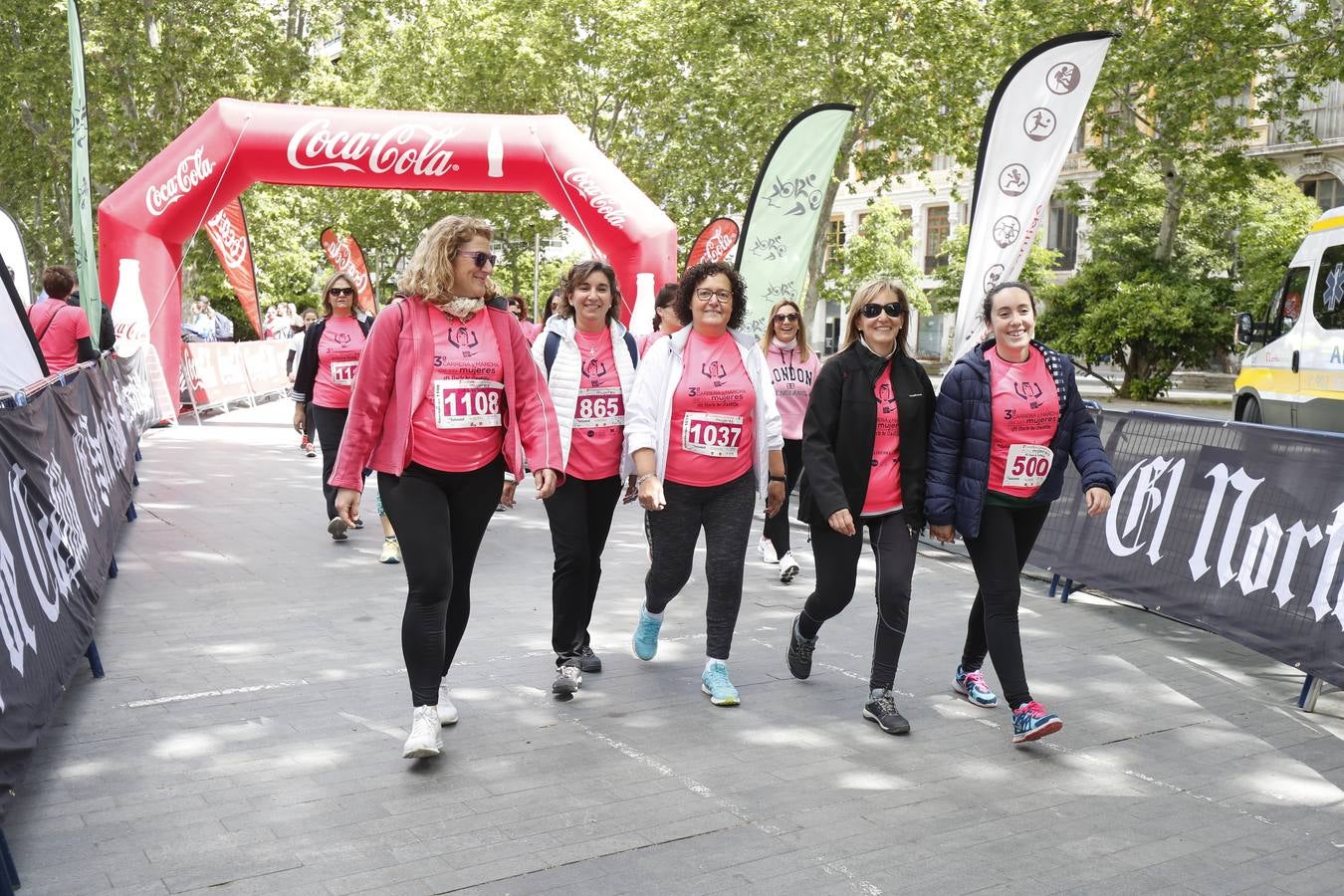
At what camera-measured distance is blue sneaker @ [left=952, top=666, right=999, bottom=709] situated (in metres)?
5.62

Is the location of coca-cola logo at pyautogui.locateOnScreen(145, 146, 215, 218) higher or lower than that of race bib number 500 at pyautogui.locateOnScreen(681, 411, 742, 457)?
higher

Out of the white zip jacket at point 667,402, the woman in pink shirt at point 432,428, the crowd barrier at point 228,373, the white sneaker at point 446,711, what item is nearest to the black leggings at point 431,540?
the woman in pink shirt at point 432,428

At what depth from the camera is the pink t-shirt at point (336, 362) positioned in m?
9.11

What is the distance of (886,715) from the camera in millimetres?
5223

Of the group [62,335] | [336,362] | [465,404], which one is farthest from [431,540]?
[62,335]

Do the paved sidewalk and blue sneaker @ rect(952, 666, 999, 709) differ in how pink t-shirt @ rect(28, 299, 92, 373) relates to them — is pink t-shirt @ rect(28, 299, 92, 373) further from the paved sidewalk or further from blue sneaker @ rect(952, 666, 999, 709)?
blue sneaker @ rect(952, 666, 999, 709)

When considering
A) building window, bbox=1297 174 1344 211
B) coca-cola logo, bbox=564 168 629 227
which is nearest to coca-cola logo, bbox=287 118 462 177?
coca-cola logo, bbox=564 168 629 227

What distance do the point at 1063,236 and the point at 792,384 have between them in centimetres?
4695

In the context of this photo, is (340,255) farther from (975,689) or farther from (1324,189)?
(1324,189)

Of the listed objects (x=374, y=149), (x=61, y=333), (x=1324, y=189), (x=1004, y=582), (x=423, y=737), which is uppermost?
(x=1324, y=189)

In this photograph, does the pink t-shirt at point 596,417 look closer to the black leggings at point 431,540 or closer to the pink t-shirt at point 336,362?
the black leggings at point 431,540

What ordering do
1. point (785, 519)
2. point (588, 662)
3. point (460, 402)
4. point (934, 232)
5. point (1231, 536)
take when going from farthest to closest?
point (934, 232) → point (785, 519) → point (1231, 536) → point (588, 662) → point (460, 402)

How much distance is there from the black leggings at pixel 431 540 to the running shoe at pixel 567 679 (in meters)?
0.82

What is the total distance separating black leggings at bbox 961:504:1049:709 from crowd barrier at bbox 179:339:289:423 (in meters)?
17.4
